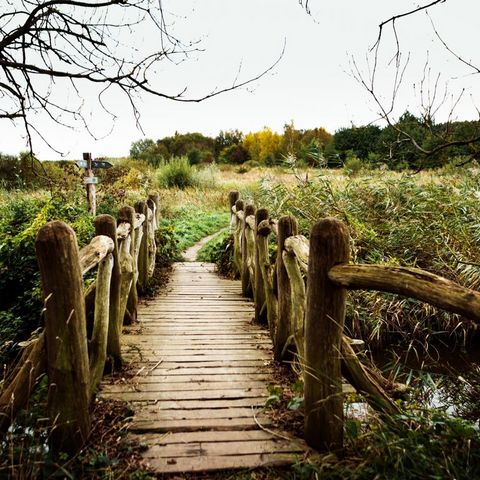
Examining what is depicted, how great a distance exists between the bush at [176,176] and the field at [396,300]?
27.6 ft

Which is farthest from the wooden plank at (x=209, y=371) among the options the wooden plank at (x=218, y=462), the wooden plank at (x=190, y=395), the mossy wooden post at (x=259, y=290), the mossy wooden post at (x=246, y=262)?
the mossy wooden post at (x=246, y=262)

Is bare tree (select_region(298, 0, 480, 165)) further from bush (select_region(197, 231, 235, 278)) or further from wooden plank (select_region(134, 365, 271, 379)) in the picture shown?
bush (select_region(197, 231, 235, 278))

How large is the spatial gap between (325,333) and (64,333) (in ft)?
4.42

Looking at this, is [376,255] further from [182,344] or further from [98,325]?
[98,325]

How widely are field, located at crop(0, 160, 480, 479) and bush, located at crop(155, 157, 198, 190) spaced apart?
8.42m

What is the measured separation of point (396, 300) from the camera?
221 inches

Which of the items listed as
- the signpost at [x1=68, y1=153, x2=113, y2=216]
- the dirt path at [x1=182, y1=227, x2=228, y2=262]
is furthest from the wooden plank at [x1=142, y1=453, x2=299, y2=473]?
the signpost at [x1=68, y1=153, x2=113, y2=216]

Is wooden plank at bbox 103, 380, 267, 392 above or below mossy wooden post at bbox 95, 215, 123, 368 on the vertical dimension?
below

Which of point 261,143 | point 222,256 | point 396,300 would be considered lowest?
point 396,300

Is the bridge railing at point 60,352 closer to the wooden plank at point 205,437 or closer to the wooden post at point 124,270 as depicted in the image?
the wooden plank at point 205,437

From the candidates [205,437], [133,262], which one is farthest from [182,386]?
[133,262]

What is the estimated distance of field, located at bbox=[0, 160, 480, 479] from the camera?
6.33 ft

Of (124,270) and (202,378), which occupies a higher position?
(124,270)

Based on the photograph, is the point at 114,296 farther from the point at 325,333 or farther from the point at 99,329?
the point at 325,333
